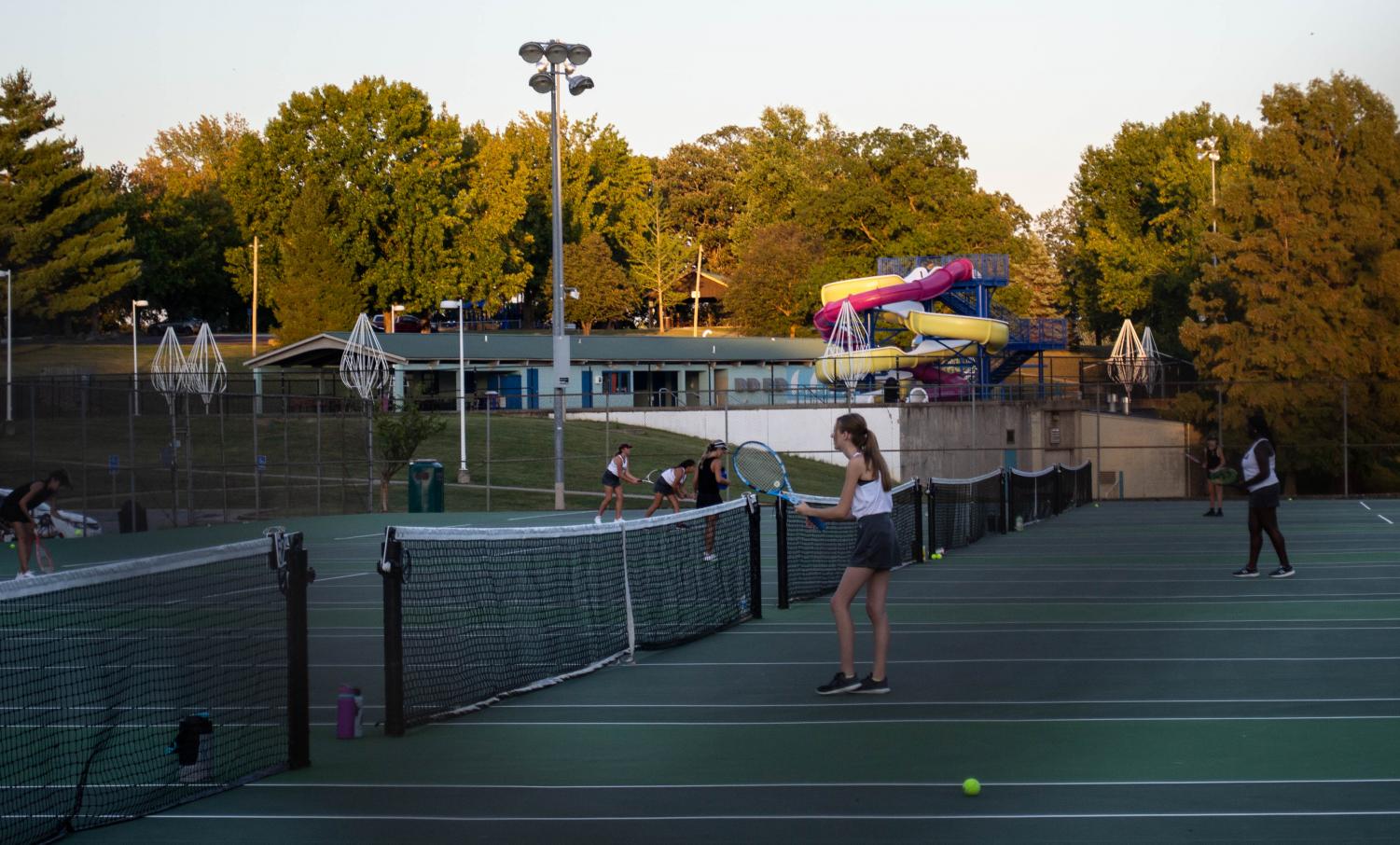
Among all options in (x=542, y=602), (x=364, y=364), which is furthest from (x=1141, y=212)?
(x=542, y=602)

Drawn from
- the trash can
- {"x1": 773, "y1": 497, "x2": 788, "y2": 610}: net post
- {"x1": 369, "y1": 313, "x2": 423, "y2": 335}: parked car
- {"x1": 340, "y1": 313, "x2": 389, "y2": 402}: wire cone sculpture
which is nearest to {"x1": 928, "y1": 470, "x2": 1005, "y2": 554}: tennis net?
{"x1": 773, "y1": 497, "x2": 788, "y2": 610}: net post

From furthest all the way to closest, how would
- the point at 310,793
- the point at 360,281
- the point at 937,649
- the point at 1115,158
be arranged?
the point at 1115,158 → the point at 360,281 → the point at 937,649 → the point at 310,793

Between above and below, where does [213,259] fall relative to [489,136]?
Answer: below

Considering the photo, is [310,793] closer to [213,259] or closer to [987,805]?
[987,805]

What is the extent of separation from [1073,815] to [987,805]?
0.40 meters

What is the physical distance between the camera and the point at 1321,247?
159 feet

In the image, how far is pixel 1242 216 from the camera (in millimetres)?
50969

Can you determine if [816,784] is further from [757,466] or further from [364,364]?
[364,364]

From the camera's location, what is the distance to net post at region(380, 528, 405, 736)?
854 centimetres

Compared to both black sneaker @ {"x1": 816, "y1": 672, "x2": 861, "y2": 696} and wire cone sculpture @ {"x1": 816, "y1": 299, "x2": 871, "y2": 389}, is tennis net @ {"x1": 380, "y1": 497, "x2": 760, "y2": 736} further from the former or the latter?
wire cone sculpture @ {"x1": 816, "y1": 299, "x2": 871, "y2": 389}

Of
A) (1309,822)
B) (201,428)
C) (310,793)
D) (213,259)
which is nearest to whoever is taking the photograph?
(1309,822)

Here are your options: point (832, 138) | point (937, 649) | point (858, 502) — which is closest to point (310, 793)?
point (858, 502)

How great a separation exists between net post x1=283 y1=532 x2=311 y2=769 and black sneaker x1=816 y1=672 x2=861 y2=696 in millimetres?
3582

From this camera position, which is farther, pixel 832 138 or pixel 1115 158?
pixel 832 138
